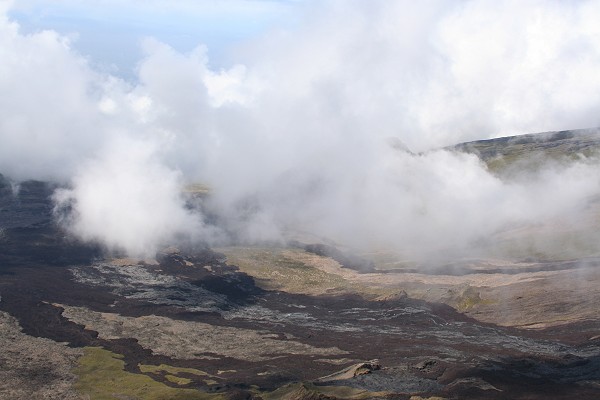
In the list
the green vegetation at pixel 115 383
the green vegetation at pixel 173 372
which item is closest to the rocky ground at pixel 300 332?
the green vegetation at pixel 115 383

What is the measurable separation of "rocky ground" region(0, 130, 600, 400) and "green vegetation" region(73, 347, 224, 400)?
1.23ft

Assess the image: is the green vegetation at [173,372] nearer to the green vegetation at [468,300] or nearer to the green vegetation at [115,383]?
the green vegetation at [115,383]

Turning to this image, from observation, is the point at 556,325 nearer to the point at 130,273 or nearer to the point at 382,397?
the point at 382,397

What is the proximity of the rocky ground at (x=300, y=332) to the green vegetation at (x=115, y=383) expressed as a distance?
375mm

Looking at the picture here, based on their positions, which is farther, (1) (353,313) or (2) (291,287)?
(2) (291,287)

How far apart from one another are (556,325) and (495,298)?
2384 centimetres

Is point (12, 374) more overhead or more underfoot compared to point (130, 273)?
more underfoot

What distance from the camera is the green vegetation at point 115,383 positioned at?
99438 mm

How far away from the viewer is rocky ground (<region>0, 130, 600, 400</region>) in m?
101

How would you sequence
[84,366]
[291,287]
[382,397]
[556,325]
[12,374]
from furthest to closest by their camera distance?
1. [291,287]
2. [556,325]
3. [84,366]
4. [12,374]
5. [382,397]

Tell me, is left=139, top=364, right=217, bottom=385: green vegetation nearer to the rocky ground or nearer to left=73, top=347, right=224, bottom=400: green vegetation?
the rocky ground

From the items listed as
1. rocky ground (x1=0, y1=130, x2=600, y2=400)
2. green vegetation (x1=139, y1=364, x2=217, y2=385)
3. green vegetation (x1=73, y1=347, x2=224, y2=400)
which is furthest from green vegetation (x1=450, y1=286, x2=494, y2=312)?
green vegetation (x1=73, y1=347, x2=224, y2=400)

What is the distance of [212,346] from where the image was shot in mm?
130750

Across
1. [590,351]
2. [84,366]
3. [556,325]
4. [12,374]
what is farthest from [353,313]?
[12,374]
